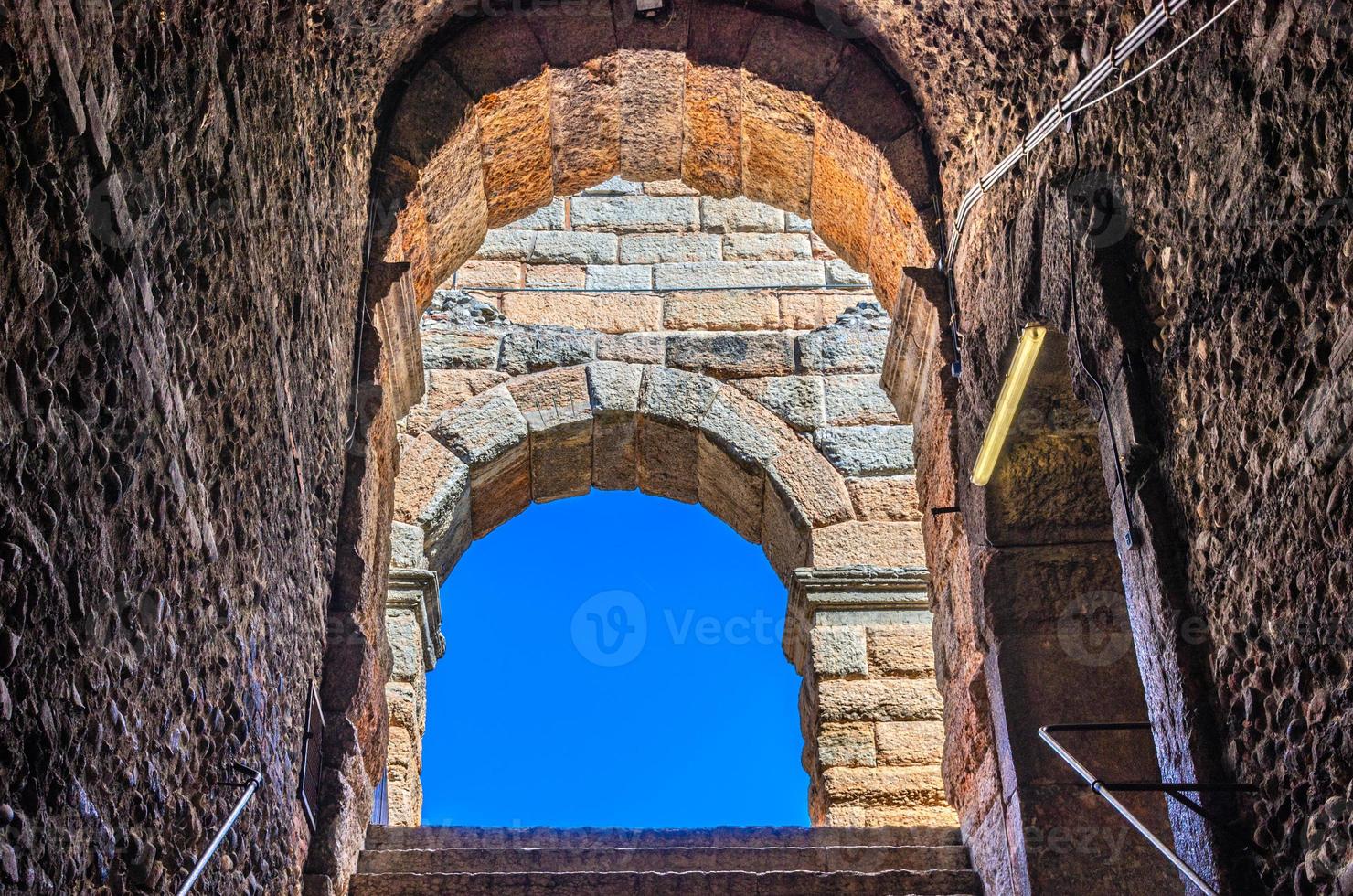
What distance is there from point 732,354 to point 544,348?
3.71ft

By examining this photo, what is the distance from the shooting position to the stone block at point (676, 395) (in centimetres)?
807

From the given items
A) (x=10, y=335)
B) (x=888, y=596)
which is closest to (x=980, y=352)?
(x=888, y=596)

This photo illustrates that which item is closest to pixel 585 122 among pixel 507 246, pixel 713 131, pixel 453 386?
pixel 713 131

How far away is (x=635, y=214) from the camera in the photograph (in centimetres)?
953

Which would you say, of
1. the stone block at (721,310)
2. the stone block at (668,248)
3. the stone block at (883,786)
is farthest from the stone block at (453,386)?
the stone block at (883,786)

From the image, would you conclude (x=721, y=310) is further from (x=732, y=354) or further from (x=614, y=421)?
(x=614, y=421)

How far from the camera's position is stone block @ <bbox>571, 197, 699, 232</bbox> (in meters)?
9.45

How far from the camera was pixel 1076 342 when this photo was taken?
153 inches

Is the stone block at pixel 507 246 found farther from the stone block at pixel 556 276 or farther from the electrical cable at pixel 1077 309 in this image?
the electrical cable at pixel 1077 309

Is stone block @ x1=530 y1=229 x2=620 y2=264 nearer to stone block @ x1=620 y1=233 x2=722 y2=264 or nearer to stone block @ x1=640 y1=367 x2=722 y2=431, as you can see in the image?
stone block @ x1=620 y1=233 x2=722 y2=264

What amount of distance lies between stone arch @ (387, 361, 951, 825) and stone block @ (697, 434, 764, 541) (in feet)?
0.03

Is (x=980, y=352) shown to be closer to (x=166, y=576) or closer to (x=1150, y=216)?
→ (x=1150, y=216)

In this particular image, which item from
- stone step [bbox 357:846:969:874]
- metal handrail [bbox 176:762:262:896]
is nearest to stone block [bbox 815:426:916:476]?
stone step [bbox 357:846:969:874]

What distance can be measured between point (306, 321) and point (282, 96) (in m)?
0.65
